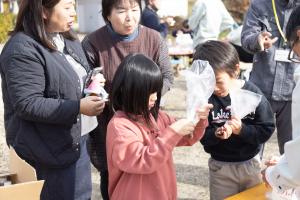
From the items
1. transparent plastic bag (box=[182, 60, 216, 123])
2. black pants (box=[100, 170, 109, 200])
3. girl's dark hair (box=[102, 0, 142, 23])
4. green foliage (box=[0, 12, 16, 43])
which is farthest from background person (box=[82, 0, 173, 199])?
green foliage (box=[0, 12, 16, 43])

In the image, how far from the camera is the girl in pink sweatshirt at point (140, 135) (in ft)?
5.35

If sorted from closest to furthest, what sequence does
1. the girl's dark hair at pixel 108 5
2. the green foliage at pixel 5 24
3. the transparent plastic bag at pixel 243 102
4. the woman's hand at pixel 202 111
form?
the woman's hand at pixel 202 111 < the transparent plastic bag at pixel 243 102 < the girl's dark hair at pixel 108 5 < the green foliage at pixel 5 24

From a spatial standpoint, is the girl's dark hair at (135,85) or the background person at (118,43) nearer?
the girl's dark hair at (135,85)

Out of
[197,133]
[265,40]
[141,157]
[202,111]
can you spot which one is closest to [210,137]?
[197,133]

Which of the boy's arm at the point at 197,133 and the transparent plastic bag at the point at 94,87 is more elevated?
the transparent plastic bag at the point at 94,87

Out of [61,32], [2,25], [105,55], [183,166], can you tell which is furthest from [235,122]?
[2,25]

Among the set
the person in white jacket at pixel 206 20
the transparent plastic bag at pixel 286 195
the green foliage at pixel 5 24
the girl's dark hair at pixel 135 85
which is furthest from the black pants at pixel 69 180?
the green foliage at pixel 5 24

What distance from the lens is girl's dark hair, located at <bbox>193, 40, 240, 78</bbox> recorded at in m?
2.04

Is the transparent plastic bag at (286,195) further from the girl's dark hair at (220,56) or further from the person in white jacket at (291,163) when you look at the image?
the girl's dark hair at (220,56)

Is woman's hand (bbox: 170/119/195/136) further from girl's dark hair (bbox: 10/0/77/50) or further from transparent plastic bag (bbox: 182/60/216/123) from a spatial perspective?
girl's dark hair (bbox: 10/0/77/50)

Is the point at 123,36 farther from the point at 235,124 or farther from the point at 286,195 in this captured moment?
the point at 286,195

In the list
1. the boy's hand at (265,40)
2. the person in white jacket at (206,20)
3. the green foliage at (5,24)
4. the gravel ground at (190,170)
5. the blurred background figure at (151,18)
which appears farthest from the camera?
the green foliage at (5,24)

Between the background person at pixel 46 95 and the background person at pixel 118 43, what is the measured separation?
0.23 m

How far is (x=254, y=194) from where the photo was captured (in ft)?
6.44
